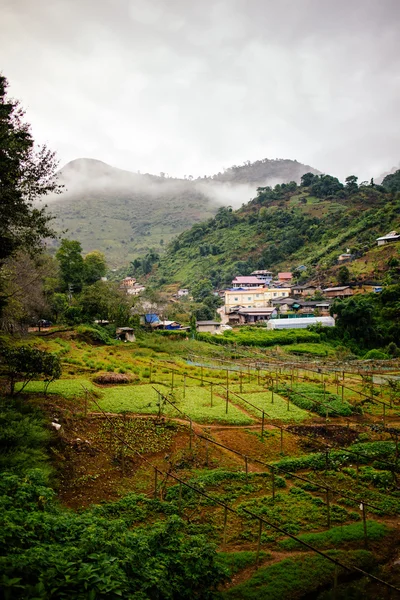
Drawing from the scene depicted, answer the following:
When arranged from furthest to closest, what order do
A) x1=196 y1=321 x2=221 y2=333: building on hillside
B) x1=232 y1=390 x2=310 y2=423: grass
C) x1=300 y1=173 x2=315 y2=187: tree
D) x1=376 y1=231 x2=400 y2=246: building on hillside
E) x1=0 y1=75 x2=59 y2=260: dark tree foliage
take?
1. x1=300 y1=173 x2=315 y2=187: tree
2. x1=376 y1=231 x2=400 y2=246: building on hillside
3. x1=196 y1=321 x2=221 y2=333: building on hillside
4. x1=232 y1=390 x2=310 y2=423: grass
5. x1=0 y1=75 x2=59 y2=260: dark tree foliage

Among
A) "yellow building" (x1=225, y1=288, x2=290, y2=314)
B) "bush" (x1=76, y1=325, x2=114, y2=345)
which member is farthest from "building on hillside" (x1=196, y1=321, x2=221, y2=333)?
"bush" (x1=76, y1=325, x2=114, y2=345)

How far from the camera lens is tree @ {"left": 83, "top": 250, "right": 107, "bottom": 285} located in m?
53.8

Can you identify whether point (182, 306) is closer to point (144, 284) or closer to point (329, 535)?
point (144, 284)

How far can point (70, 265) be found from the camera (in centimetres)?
5069

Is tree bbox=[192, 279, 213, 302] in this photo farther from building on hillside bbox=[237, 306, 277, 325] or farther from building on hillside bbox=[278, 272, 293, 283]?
building on hillside bbox=[278, 272, 293, 283]

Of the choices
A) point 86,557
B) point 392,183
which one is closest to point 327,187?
point 392,183

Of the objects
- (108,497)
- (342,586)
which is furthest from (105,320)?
(342,586)

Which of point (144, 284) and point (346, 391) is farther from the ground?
point (144, 284)

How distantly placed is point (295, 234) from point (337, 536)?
93.8 metres

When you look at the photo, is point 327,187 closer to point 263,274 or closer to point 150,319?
point 263,274

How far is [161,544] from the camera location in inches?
246

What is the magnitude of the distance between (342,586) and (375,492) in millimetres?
4272

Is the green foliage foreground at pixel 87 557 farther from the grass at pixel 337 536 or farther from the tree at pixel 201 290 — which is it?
the tree at pixel 201 290

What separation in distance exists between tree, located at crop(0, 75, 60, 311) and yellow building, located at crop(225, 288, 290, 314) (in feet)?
194
